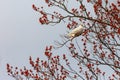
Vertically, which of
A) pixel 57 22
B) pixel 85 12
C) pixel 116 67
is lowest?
pixel 116 67

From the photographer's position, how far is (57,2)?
8109mm

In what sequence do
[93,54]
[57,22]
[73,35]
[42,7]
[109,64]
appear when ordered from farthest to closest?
[93,54]
[109,64]
[42,7]
[57,22]
[73,35]

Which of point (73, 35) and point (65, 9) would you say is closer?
point (73, 35)

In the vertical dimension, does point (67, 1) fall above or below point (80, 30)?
above

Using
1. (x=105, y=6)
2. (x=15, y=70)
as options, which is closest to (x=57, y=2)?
(x=105, y=6)

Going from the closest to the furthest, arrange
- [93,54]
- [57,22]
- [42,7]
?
[57,22] < [42,7] < [93,54]

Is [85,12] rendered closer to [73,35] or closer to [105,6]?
[105,6]

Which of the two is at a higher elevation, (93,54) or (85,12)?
(85,12)

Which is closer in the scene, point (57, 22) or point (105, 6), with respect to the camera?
point (57, 22)

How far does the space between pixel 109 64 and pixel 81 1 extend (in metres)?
2.39

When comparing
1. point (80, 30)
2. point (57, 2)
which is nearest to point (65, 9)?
point (57, 2)

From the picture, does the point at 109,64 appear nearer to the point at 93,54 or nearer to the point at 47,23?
the point at 93,54

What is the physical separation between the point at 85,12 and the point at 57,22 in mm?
1268

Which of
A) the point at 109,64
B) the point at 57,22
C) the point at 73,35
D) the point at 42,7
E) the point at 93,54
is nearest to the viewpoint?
the point at 73,35
